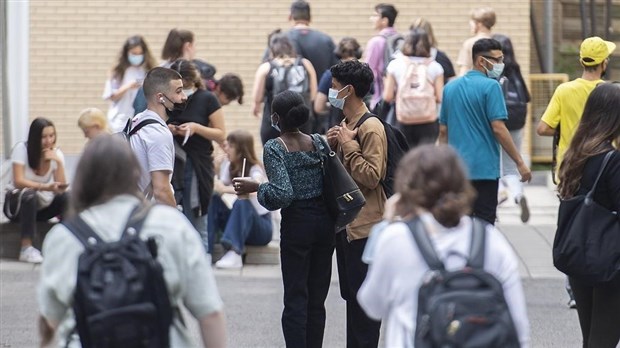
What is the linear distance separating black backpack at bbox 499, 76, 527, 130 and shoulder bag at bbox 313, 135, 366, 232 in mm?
5440

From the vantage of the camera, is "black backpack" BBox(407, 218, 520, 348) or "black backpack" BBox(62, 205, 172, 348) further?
"black backpack" BBox(62, 205, 172, 348)

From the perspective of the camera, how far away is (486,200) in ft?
32.1

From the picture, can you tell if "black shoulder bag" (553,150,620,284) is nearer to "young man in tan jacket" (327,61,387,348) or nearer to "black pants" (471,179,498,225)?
"young man in tan jacket" (327,61,387,348)

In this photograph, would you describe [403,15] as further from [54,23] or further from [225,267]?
A: [225,267]

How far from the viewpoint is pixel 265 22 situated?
15.4 metres

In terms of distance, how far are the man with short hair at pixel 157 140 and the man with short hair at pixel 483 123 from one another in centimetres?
260

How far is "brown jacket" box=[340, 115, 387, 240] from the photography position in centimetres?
754

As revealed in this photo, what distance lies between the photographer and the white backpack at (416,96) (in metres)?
12.7

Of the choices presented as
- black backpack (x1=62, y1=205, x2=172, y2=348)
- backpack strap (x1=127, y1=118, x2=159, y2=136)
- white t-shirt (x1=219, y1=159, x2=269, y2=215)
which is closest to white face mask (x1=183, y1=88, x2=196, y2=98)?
white t-shirt (x1=219, y1=159, x2=269, y2=215)

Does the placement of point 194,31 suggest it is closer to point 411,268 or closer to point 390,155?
point 390,155

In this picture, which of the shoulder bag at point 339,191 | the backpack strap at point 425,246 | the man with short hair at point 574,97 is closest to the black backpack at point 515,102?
the man with short hair at point 574,97

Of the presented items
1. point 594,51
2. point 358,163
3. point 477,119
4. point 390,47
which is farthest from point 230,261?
point 358,163

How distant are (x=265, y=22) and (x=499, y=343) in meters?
11.3

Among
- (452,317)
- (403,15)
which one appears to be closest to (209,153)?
(403,15)
